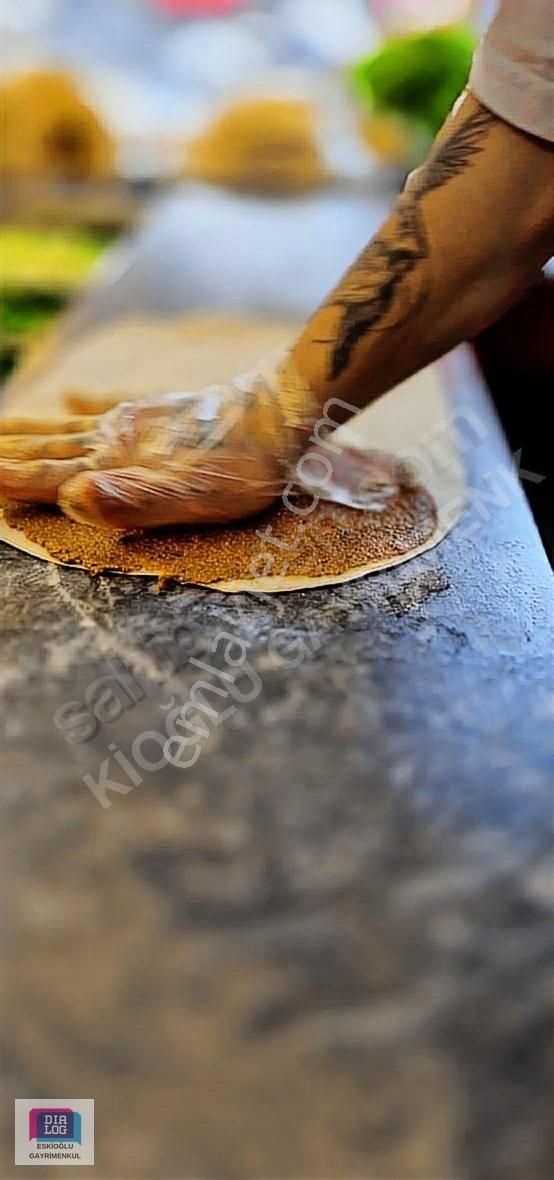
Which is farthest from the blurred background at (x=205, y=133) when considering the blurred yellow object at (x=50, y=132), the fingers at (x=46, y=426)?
the fingers at (x=46, y=426)

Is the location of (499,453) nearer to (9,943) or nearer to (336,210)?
(9,943)

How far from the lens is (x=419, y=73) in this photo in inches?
102

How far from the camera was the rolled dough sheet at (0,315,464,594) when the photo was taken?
1023 mm

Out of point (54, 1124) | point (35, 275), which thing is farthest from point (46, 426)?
point (35, 275)

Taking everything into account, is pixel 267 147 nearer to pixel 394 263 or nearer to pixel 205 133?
pixel 205 133

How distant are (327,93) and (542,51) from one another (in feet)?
7.20

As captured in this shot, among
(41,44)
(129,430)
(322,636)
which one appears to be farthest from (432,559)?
(41,44)

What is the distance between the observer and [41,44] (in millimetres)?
2873

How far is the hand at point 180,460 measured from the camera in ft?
3.24

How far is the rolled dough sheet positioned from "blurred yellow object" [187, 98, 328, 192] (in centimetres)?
96

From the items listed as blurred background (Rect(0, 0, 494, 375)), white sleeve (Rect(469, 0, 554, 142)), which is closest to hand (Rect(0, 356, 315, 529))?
white sleeve (Rect(469, 0, 554, 142))

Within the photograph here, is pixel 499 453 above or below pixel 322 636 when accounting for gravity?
above

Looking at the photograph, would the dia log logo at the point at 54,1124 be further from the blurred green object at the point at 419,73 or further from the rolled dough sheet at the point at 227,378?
the blurred green object at the point at 419,73

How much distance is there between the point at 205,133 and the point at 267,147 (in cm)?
18
